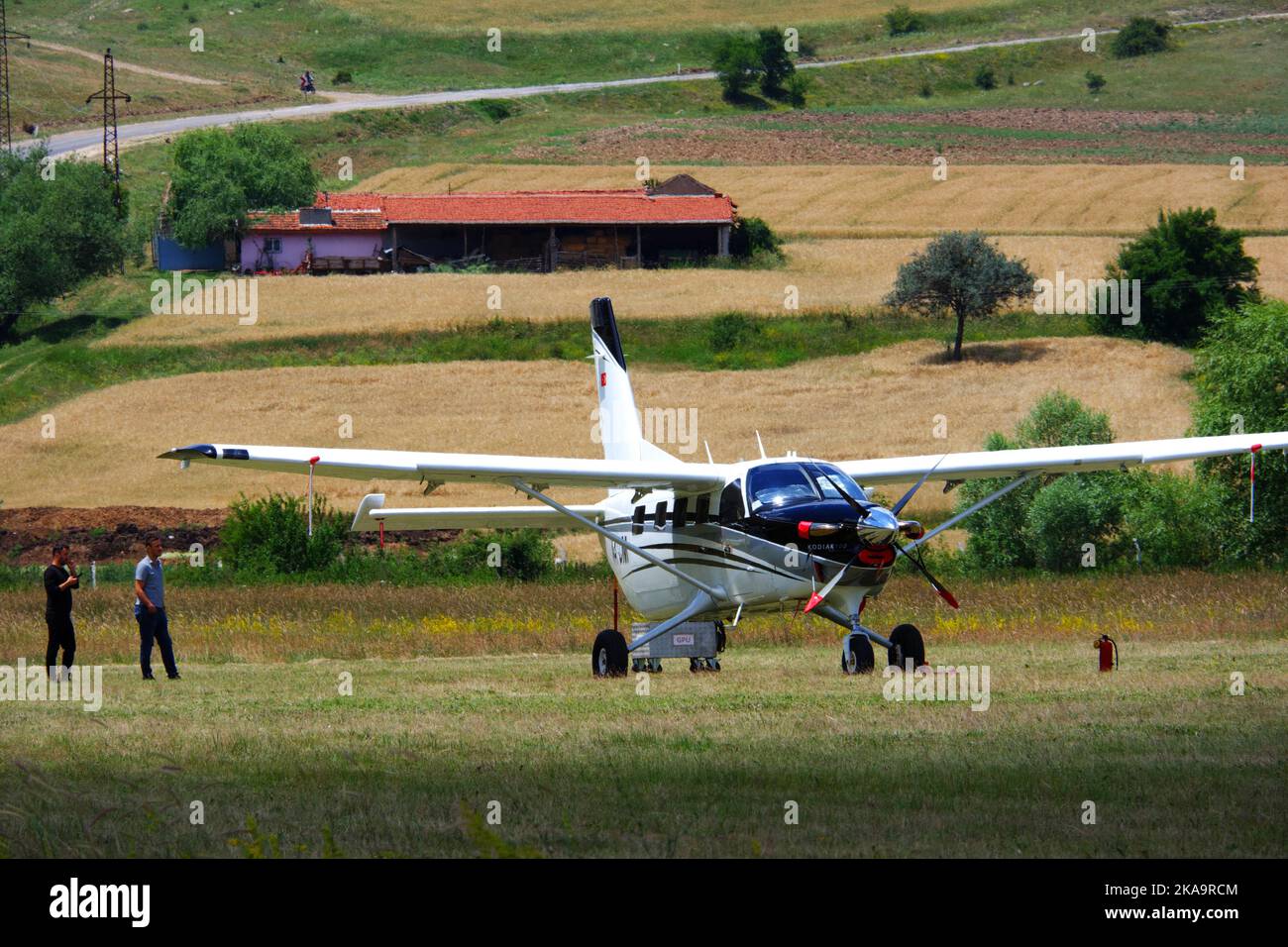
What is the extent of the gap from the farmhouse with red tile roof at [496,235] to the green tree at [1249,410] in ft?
156

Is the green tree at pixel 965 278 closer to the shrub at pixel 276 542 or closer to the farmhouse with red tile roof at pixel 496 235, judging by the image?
the farmhouse with red tile roof at pixel 496 235

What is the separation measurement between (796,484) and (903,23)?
161 m

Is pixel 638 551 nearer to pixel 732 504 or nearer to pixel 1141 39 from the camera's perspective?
pixel 732 504

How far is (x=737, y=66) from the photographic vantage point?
470 ft

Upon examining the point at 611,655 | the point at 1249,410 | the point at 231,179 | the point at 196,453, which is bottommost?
the point at 611,655

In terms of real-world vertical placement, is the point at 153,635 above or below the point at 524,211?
below

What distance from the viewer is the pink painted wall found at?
91062 mm

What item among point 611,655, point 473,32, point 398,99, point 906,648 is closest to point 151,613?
point 611,655

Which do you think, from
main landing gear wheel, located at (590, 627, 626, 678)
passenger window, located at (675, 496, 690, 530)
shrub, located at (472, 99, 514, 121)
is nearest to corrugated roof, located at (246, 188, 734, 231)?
shrub, located at (472, 99, 514, 121)

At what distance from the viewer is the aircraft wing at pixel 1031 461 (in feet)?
68.9

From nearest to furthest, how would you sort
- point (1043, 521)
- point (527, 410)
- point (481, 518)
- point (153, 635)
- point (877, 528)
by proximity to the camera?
point (877, 528) < point (153, 635) < point (481, 518) < point (1043, 521) < point (527, 410)

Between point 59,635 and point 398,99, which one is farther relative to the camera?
point 398,99

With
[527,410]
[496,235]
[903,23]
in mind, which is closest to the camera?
[527,410]

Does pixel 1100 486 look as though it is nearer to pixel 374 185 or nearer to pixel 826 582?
pixel 826 582
